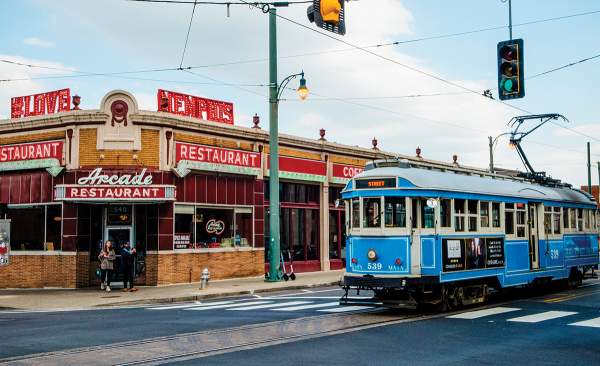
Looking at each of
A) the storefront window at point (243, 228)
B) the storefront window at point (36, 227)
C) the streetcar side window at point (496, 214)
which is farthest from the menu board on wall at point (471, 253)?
the storefront window at point (36, 227)

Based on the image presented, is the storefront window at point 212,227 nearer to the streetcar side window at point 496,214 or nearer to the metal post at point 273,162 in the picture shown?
the metal post at point 273,162

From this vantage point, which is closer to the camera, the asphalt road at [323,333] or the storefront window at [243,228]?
the asphalt road at [323,333]

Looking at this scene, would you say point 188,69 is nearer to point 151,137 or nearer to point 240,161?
point 151,137

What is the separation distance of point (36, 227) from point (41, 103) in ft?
15.2

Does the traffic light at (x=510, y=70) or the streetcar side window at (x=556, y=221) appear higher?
the traffic light at (x=510, y=70)

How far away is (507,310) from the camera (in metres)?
16.0

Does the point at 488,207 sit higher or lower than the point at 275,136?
lower

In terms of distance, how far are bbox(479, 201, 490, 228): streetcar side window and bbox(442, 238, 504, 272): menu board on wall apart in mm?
377

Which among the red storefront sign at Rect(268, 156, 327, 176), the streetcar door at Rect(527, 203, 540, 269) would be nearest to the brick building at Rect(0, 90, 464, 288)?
the red storefront sign at Rect(268, 156, 327, 176)

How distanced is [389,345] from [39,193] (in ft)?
59.8

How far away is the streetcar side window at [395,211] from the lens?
50.4 feet

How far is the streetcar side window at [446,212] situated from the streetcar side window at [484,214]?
140cm

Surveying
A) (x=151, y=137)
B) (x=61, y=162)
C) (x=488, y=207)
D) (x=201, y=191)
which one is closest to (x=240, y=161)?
(x=201, y=191)

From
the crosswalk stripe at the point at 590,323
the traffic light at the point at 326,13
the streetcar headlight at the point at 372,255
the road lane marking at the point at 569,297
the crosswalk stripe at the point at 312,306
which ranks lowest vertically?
the crosswalk stripe at the point at 590,323
